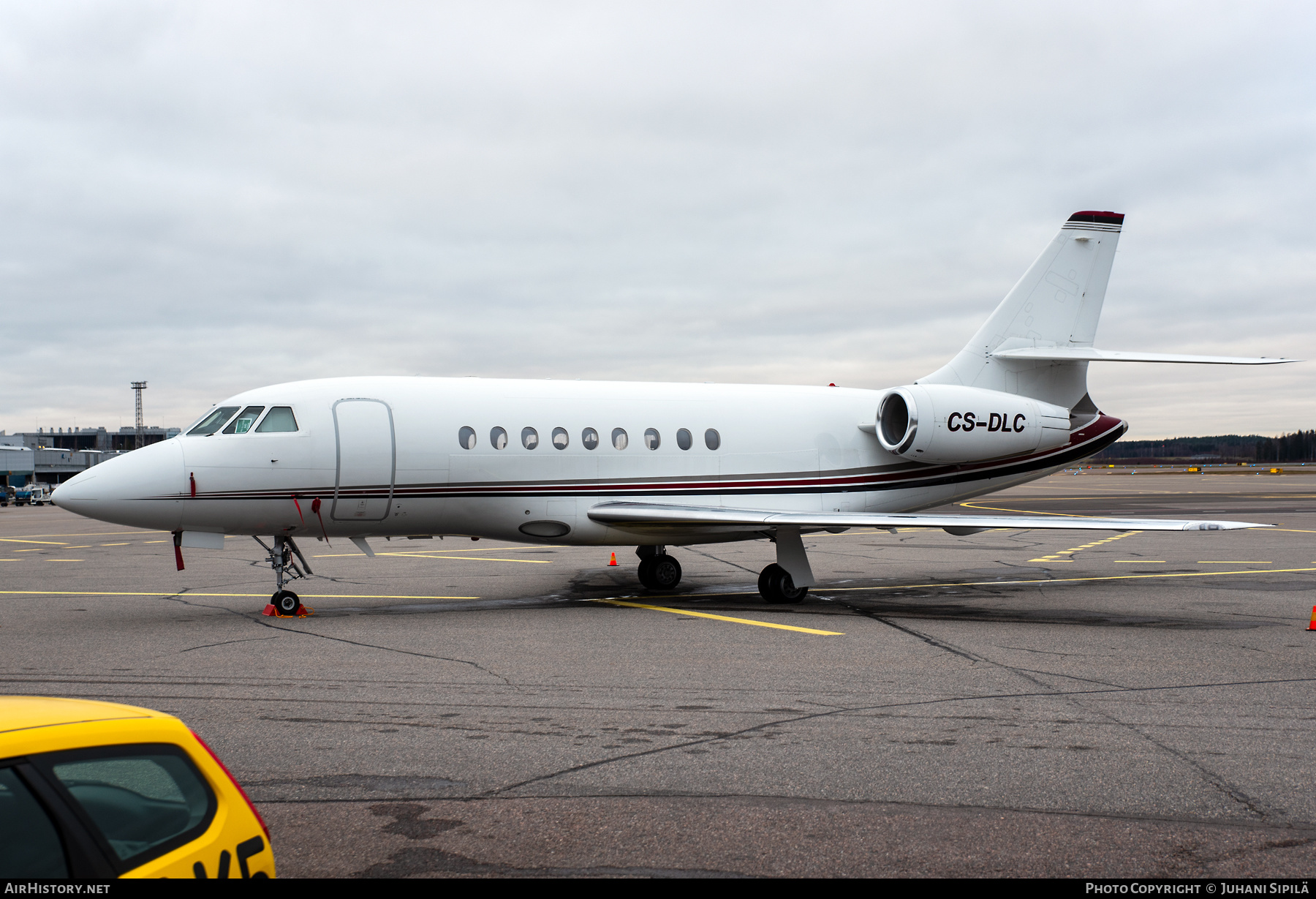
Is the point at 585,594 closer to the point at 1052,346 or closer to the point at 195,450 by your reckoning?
the point at 195,450

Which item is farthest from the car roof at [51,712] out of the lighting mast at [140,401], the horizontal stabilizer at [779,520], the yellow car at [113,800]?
the lighting mast at [140,401]

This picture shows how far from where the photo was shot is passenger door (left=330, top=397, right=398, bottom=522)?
531 inches

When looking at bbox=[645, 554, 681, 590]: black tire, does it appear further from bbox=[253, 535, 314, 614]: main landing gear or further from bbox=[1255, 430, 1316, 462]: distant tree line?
bbox=[1255, 430, 1316, 462]: distant tree line

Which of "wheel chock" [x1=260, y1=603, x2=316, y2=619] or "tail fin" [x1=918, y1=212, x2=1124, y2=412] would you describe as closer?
"wheel chock" [x1=260, y1=603, x2=316, y2=619]

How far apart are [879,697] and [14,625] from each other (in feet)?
35.8

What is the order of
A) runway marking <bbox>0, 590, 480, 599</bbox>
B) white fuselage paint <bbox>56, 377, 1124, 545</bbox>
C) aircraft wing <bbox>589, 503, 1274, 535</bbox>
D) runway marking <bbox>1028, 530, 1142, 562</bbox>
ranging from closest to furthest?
aircraft wing <bbox>589, 503, 1274, 535</bbox>
white fuselage paint <bbox>56, 377, 1124, 545</bbox>
runway marking <bbox>0, 590, 480, 599</bbox>
runway marking <bbox>1028, 530, 1142, 562</bbox>

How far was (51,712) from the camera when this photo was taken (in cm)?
302

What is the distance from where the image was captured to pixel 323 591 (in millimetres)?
16297

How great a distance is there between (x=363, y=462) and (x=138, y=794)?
425 inches

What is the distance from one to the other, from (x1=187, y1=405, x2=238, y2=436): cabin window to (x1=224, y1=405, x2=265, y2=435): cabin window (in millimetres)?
132

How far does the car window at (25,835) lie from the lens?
262 centimetres

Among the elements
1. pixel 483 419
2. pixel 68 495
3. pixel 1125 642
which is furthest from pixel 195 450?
pixel 1125 642

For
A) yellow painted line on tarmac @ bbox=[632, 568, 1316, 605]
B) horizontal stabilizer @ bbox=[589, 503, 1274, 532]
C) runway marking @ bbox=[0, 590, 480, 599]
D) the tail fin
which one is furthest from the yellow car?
the tail fin

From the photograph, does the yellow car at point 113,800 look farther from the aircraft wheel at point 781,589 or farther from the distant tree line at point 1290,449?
the distant tree line at point 1290,449
